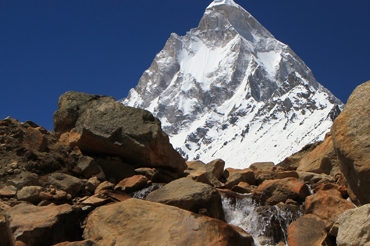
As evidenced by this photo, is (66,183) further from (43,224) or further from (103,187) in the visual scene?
(43,224)

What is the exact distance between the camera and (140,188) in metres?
10.8

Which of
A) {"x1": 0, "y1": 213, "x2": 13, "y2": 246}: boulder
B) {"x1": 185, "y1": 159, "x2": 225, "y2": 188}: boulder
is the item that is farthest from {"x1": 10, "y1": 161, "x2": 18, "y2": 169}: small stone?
{"x1": 185, "y1": 159, "x2": 225, "y2": 188}: boulder

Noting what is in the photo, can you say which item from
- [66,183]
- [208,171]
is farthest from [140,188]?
[208,171]

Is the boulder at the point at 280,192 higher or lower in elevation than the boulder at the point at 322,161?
lower

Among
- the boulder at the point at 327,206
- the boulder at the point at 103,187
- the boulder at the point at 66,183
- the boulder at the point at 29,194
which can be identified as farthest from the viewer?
the boulder at the point at 103,187

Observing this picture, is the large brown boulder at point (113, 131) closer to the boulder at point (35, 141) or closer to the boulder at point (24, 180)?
the boulder at point (35, 141)

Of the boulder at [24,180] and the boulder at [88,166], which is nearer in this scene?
the boulder at [24,180]

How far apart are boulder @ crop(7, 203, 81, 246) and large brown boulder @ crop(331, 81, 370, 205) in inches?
226

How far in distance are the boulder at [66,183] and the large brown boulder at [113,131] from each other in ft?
6.78

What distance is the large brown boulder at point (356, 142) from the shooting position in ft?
23.1

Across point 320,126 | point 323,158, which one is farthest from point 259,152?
point 323,158

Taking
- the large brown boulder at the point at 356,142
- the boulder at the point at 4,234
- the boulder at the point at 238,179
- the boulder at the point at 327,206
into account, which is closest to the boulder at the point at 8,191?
the boulder at the point at 4,234

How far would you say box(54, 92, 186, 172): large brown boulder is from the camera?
12.1 metres

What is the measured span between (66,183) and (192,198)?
365 cm
